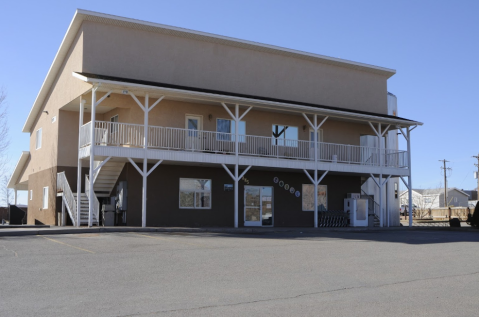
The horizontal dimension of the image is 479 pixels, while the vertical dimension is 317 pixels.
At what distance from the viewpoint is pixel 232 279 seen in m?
9.52

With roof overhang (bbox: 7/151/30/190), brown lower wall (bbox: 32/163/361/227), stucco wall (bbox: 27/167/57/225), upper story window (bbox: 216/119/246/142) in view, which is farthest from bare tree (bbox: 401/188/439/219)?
stucco wall (bbox: 27/167/57/225)

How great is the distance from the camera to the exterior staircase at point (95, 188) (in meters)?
22.7

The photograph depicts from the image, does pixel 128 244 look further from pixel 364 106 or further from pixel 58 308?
pixel 364 106

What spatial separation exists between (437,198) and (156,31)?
83.0 meters

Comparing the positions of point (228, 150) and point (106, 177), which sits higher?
point (228, 150)

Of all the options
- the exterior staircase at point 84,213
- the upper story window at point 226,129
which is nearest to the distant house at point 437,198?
the upper story window at point 226,129

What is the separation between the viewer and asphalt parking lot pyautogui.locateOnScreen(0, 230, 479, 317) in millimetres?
7238

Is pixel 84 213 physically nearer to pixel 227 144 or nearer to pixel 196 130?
pixel 196 130

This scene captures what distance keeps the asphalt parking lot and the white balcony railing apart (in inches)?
306

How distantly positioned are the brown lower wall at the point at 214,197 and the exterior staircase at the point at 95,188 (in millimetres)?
677

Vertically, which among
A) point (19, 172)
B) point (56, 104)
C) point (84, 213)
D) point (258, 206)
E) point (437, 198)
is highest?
point (56, 104)

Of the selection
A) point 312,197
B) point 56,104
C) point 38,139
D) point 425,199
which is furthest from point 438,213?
point 56,104

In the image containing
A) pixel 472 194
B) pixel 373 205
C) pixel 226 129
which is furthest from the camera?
pixel 472 194

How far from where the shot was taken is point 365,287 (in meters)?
8.98
